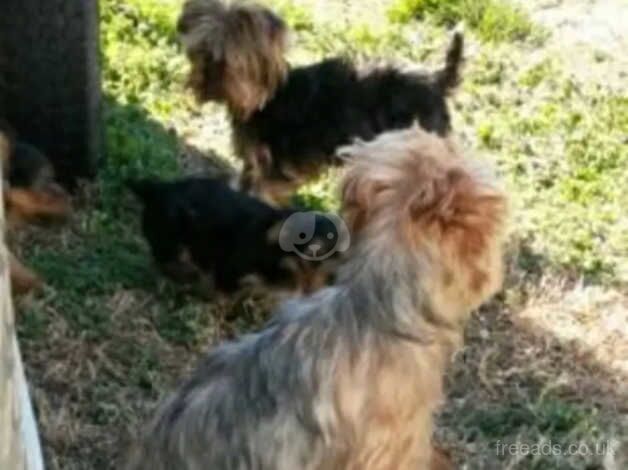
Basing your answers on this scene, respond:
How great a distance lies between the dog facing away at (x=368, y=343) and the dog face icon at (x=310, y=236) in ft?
3.27

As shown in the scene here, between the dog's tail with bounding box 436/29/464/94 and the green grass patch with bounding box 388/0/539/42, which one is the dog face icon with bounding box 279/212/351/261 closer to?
the dog's tail with bounding box 436/29/464/94

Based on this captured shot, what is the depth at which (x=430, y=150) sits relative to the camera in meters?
4.41

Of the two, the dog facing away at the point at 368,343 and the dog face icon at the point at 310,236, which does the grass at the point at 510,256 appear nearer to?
the dog face icon at the point at 310,236

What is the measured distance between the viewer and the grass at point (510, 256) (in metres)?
5.81

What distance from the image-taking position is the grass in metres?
5.81

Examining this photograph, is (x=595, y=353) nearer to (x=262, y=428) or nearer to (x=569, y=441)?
(x=569, y=441)

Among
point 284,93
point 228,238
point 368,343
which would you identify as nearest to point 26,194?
point 228,238

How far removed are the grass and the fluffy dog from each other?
27cm

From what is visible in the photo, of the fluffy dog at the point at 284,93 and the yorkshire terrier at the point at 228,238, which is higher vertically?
the fluffy dog at the point at 284,93

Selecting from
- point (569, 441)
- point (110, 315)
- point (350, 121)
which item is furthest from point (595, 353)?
point (110, 315)

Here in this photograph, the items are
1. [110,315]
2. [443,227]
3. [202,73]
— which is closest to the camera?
[443,227]

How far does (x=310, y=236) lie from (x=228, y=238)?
1.27 ft

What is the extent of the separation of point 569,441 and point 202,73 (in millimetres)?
2175

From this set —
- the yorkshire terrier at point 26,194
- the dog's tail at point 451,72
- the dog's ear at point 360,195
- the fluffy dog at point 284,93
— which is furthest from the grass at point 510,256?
the dog's ear at point 360,195
